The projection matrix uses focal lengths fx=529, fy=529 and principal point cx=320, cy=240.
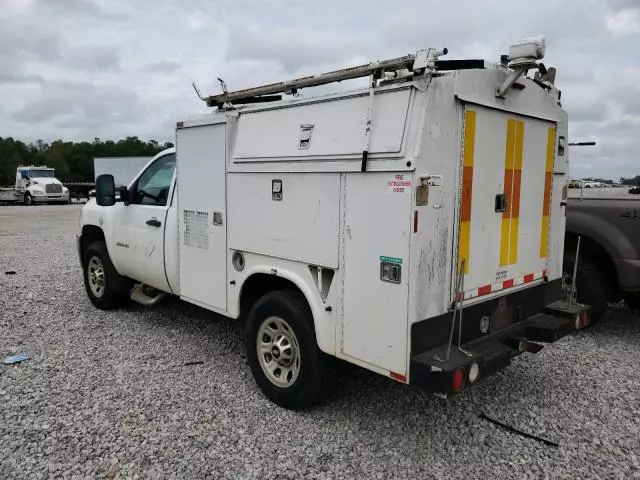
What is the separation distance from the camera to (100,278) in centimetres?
651

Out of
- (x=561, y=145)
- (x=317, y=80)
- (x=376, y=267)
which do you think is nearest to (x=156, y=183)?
(x=317, y=80)

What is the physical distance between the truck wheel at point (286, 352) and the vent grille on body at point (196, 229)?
0.87m

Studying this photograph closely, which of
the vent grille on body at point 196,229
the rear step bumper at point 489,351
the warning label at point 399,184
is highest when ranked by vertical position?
the warning label at point 399,184

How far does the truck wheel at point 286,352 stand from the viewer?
3672 millimetres

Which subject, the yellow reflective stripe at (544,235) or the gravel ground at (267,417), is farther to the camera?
the yellow reflective stripe at (544,235)

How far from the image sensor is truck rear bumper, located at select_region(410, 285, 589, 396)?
2.98 metres

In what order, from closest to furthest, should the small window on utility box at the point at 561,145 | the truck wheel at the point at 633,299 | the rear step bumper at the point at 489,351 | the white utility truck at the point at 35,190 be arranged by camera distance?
1. the rear step bumper at the point at 489,351
2. the small window on utility box at the point at 561,145
3. the truck wheel at the point at 633,299
4. the white utility truck at the point at 35,190

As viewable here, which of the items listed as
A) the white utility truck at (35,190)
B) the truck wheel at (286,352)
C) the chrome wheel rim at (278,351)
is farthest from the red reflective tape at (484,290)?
the white utility truck at (35,190)

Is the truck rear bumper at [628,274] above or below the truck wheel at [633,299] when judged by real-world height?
above

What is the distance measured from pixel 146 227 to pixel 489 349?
3627 millimetres

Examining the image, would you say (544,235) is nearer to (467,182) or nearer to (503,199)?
(503,199)

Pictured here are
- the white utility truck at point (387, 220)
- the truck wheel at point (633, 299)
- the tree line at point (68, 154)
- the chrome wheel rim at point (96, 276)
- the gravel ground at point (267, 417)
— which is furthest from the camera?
the tree line at point (68, 154)

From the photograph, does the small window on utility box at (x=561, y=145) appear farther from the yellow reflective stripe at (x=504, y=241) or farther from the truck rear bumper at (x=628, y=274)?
the truck rear bumper at (x=628, y=274)

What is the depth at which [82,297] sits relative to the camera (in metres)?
7.28
